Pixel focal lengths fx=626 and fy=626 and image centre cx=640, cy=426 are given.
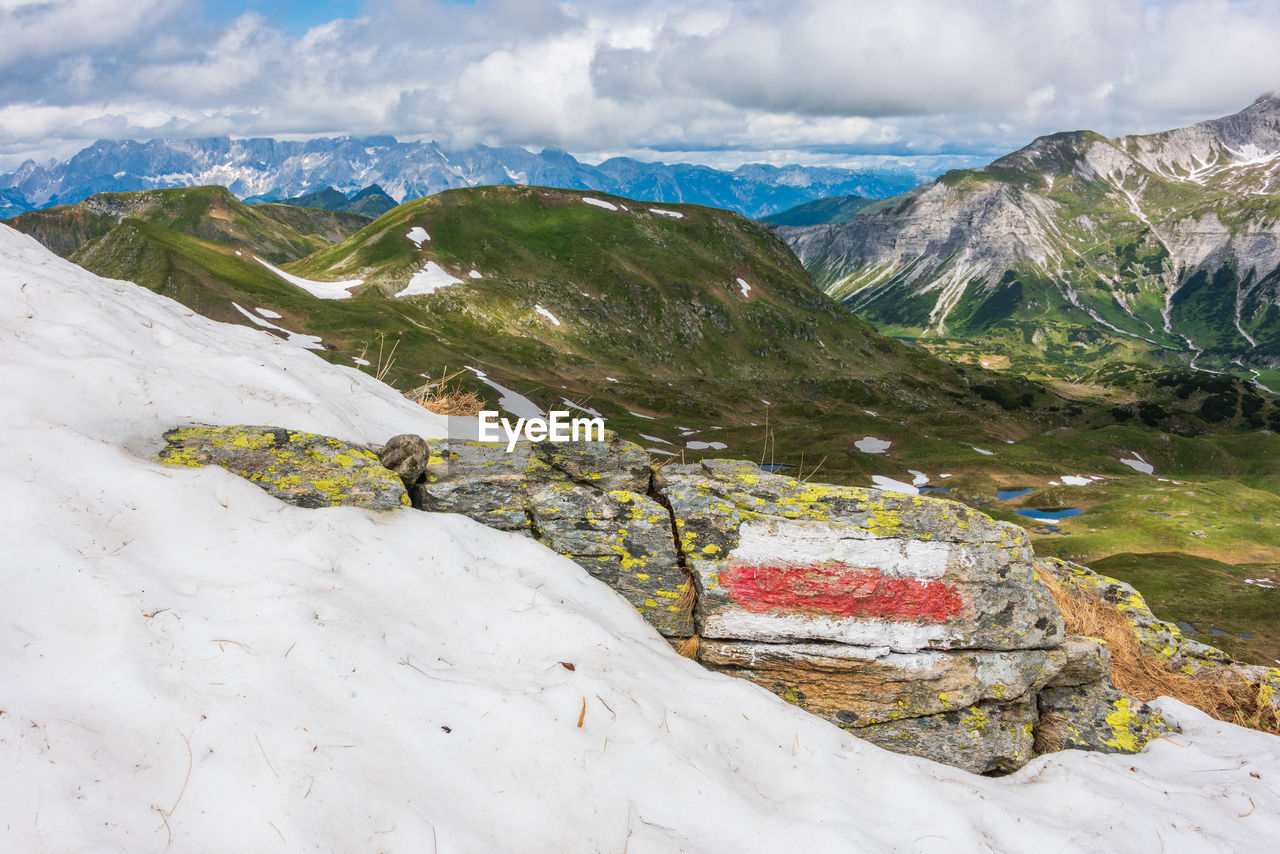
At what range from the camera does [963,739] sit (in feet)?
29.0

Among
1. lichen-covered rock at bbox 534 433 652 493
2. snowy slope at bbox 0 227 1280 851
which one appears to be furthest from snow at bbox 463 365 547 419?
snowy slope at bbox 0 227 1280 851

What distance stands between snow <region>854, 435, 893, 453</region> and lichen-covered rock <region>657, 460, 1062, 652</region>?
115019mm

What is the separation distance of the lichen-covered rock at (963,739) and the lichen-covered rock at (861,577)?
99 cm

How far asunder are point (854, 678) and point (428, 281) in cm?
12659

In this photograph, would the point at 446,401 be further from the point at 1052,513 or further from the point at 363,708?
the point at 1052,513

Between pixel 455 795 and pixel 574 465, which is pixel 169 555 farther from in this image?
pixel 574 465

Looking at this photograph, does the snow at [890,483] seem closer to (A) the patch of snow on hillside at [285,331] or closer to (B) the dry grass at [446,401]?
(A) the patch of snow on hillside at [285,331]

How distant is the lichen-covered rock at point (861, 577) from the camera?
902cm

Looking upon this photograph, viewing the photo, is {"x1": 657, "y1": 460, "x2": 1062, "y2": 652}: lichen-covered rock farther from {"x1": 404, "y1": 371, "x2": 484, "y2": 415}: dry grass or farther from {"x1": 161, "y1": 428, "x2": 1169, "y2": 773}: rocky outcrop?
{"x1": 404, "y1": 371, "x2": 484, "y2": 415}: dry grass

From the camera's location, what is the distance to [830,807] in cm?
682

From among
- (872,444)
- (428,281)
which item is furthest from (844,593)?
(428,281)

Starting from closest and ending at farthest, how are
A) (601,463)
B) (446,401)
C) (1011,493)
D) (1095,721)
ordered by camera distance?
1. (1095,721)
2. (601,463)
3. (446,401)
4. (1011,493)

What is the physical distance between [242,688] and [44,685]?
133cm

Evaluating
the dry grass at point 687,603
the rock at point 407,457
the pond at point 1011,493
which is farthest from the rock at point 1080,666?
the pond at point 1011,493
